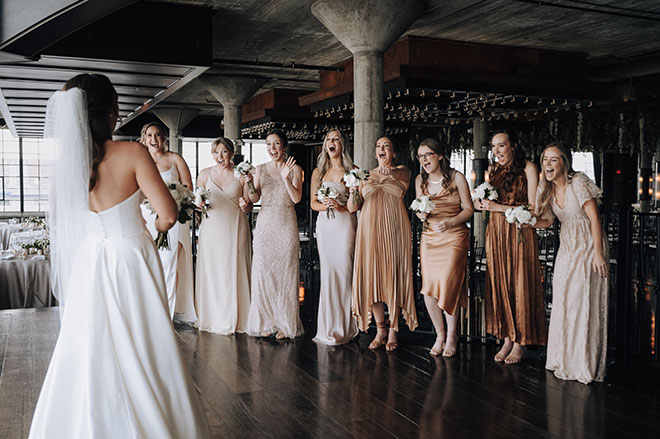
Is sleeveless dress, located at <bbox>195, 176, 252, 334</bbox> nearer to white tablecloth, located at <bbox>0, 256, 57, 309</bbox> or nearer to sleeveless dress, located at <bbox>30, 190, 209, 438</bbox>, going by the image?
white tablecloth, located at <bbox>0, 256, 57, 309</bbox>

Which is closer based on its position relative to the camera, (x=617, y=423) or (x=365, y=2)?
(x=617, y=423)

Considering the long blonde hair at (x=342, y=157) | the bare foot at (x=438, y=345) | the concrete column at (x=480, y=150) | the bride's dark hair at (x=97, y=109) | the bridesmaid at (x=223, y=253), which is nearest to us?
the bride's dark hair at (x=97, y=109)

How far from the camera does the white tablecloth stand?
762 cm

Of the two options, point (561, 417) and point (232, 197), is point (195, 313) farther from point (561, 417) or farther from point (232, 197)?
point (561, 417)

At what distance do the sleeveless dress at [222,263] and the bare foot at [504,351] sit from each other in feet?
8.80

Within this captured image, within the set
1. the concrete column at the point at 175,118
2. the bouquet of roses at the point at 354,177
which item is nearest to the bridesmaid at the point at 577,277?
the bouquet of roses at the point at 354,177

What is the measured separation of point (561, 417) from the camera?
154 inches

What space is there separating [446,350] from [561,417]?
1.57 metres

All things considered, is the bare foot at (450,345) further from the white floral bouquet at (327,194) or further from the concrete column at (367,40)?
the concrete column at (367,40)

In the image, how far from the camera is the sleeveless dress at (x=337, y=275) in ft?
19.6

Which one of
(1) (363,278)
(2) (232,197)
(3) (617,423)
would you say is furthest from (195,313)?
(3) (617,423)

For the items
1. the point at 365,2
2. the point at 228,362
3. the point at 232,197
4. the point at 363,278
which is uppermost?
the point at 365,2

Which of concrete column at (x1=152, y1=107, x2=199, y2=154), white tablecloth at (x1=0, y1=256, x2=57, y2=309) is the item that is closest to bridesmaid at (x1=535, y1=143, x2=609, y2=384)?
white tablecloth at (x1=0, y1=256, x2=57, y2=309)

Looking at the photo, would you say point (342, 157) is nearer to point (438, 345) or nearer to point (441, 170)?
point (441, 170)
